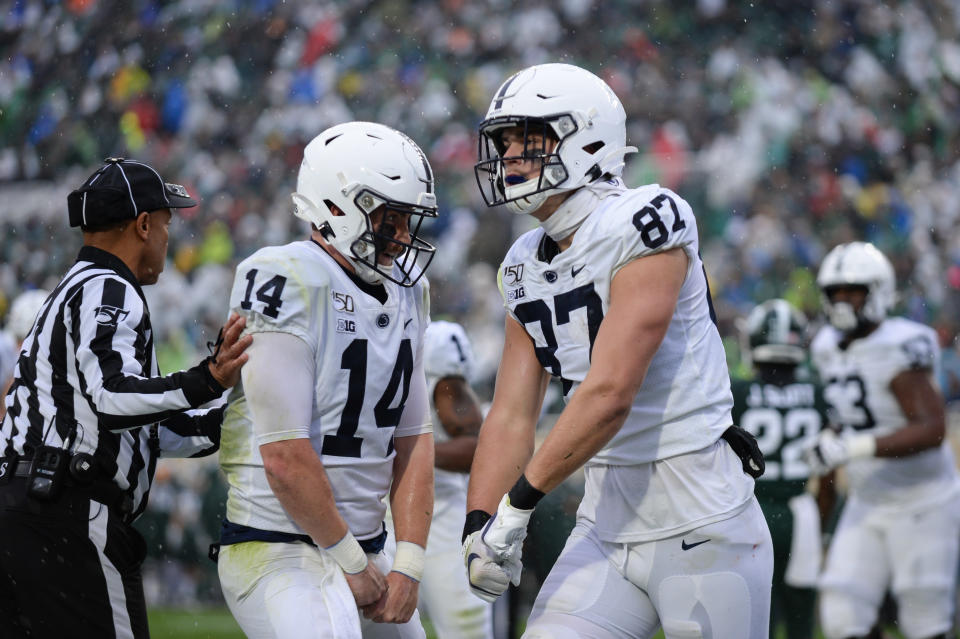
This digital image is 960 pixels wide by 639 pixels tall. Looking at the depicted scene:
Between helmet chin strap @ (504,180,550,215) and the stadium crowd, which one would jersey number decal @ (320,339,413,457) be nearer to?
helmet chin strap @ (504,180,550,215)

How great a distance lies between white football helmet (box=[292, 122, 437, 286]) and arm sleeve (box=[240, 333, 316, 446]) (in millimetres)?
330

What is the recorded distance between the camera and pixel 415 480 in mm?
3150

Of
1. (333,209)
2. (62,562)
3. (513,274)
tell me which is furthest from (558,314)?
(62,562)

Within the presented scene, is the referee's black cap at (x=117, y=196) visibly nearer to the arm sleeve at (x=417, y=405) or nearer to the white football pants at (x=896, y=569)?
the arm sleeve at (x=417, y=405)

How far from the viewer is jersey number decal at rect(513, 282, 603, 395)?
9.25 feet

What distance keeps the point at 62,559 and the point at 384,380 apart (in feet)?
3.25

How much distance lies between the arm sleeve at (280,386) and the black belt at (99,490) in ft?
1.99

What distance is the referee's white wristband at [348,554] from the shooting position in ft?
9.21

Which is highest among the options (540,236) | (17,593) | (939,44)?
(939,44)

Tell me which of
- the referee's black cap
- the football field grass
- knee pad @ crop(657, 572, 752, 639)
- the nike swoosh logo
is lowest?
the football field grass

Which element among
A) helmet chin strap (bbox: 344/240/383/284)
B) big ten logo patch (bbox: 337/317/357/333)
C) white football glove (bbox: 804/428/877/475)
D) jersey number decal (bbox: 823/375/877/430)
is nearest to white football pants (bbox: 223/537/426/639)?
big ten logo patch (bbox: 337/317/357/333)

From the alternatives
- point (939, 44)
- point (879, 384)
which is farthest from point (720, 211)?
point (879, 384)

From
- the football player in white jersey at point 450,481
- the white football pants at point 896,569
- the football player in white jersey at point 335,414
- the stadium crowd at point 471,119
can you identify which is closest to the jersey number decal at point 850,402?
the white football pants at point 896,569

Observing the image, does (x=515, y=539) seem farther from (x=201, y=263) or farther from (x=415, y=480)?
(x=201, y=263)
